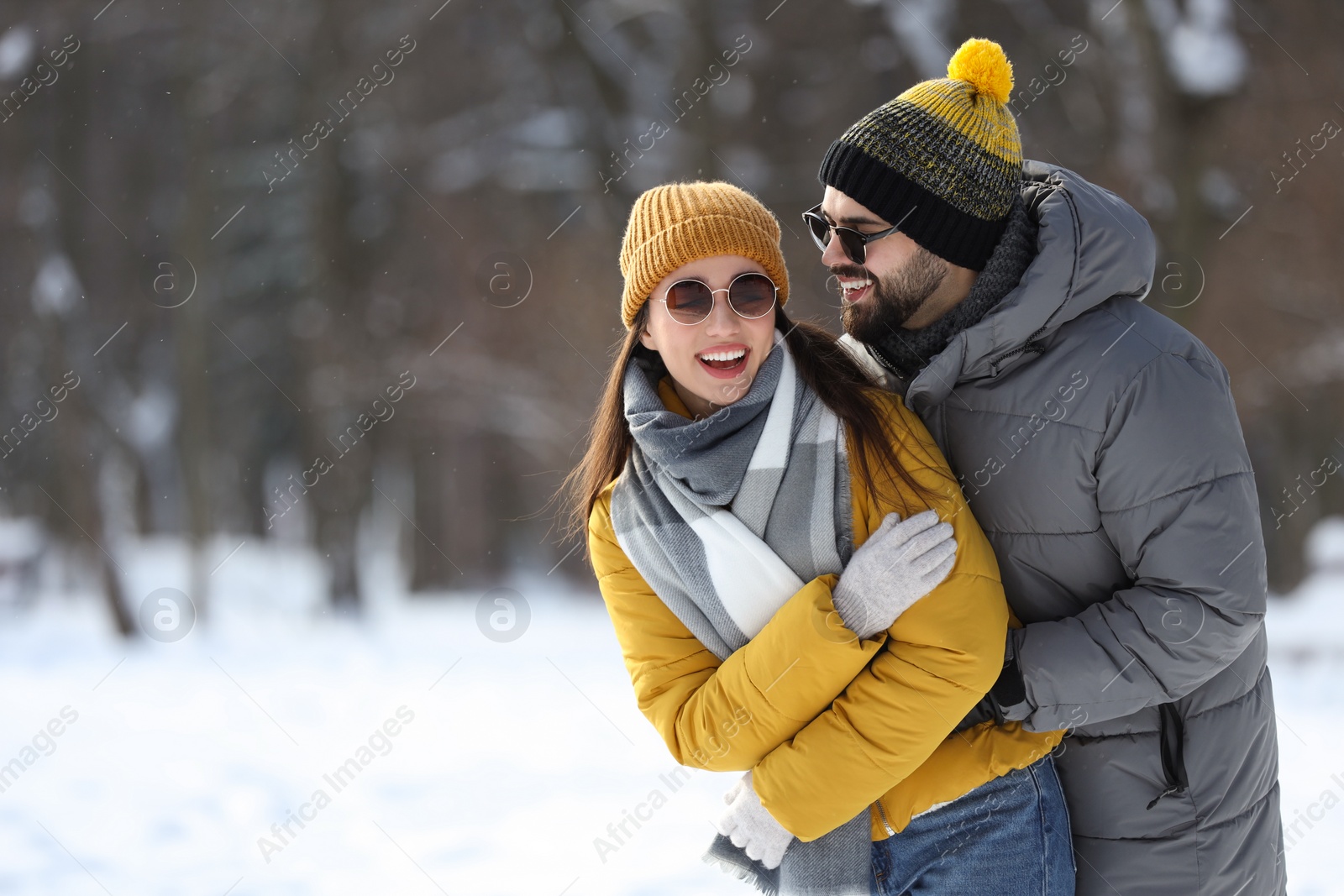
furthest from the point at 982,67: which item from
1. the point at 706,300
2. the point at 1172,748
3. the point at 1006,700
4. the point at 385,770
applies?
the point at 385,770

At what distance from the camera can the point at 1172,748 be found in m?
2.02

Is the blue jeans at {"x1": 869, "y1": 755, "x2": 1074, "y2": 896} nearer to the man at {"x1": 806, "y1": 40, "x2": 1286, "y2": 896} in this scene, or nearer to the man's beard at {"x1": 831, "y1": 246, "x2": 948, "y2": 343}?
the man at {"x1": 806, "y1": 40, "x2": 1286, "y2": 896}

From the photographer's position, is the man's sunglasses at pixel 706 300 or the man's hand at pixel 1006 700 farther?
the man's sunglasses at pixel 706 300

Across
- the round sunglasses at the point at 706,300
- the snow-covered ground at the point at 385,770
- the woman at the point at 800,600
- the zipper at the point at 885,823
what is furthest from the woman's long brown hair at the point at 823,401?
the snow-covered ground at the point at 385,770

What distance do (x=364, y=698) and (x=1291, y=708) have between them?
19.1 feet

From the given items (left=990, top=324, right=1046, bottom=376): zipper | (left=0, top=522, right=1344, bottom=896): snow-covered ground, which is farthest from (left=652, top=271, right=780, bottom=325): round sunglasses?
(left=0, top=522, right=1344, bottom=896): snow-covered ground

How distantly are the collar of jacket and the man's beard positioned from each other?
23 centimetres

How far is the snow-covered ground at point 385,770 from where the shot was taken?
167 inches

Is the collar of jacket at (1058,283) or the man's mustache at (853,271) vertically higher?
the man's mustache at (853,271)

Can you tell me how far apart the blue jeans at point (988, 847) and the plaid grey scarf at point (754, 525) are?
7cm

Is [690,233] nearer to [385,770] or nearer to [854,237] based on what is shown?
[854,237]

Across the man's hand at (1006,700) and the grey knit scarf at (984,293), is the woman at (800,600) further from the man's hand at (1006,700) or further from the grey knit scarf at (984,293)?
the grey knit scarf at (984,293)

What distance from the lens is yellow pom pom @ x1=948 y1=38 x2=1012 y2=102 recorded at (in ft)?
7.50

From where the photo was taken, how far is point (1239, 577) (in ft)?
6.15
